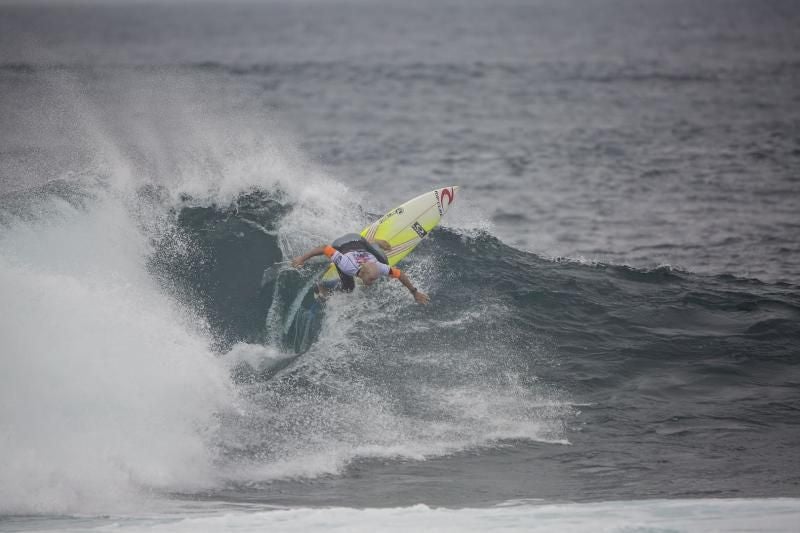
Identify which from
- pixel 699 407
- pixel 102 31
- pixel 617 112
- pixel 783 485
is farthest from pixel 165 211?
pixel 102 31

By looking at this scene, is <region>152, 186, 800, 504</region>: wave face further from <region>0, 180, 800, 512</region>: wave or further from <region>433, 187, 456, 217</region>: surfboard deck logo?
<region>433, 187, 456, 217</region>: surfboard deck logo

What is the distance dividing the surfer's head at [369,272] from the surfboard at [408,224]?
2.15 meters

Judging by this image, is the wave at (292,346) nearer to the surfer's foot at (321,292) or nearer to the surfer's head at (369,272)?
the surfer's foot at (321,292)

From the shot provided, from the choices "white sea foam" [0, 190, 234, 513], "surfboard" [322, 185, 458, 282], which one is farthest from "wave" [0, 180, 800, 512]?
"surfboard" [322, 185, 458, 282]

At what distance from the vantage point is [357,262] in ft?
43.1

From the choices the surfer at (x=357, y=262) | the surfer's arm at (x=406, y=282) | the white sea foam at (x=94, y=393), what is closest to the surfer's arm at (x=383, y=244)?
the surfer at (x=357, y=262)

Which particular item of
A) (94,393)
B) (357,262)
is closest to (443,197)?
(357,262)

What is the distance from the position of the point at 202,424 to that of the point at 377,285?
181 inches

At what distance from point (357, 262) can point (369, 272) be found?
0.63m

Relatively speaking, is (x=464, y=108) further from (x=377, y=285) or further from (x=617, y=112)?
(x=377, y=285)

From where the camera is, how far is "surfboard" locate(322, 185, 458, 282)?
15.1 meters

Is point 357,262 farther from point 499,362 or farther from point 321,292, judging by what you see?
point 499,362

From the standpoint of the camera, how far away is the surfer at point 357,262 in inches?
501

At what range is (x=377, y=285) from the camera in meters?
14.4
